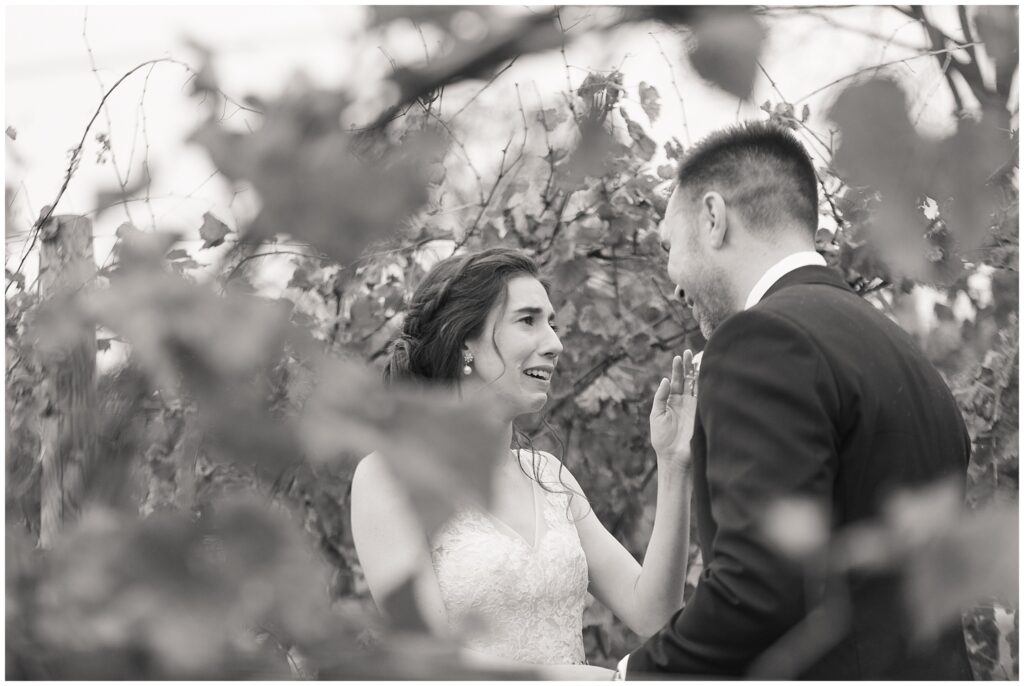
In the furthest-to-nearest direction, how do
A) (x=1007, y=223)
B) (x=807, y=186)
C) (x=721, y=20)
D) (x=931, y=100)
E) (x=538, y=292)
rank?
1. (x=538, y=292)
2. (x=807, y=186)
3. (x=1007, y=223)
4. (x=721, y=20)
5. (x=931, y=100)

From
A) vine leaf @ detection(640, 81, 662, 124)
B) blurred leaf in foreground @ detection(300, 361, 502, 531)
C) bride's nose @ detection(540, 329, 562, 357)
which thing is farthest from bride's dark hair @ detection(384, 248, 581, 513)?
blurred leaf in foreground @ detection(300, 361, 502, 531)

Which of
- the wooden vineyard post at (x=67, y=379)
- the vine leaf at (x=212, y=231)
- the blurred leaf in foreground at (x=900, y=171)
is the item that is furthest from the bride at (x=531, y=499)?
the blurred leaf in foreground at (x=900, y=171)

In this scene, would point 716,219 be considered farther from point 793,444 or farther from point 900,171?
point 900,171

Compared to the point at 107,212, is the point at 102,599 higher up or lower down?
lower down

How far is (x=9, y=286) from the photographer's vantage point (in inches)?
46.5

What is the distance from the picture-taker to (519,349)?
3.00 metres

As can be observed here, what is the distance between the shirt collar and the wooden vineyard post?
1505mm

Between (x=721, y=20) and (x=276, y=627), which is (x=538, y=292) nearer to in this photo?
(x=721, y=20)

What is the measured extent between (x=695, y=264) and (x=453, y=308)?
1.04 m

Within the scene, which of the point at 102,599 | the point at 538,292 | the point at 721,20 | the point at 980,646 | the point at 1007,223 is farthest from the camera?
the point at 980,646

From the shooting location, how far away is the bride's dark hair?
2.97m

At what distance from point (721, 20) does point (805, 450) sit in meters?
1.10

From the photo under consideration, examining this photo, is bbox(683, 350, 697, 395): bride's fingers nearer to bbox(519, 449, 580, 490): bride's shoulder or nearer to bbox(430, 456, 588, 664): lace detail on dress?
bbox(430, 456, 588, 664): lace detail on dress

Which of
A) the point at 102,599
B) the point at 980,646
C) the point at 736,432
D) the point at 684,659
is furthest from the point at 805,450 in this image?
the point at 980,646
